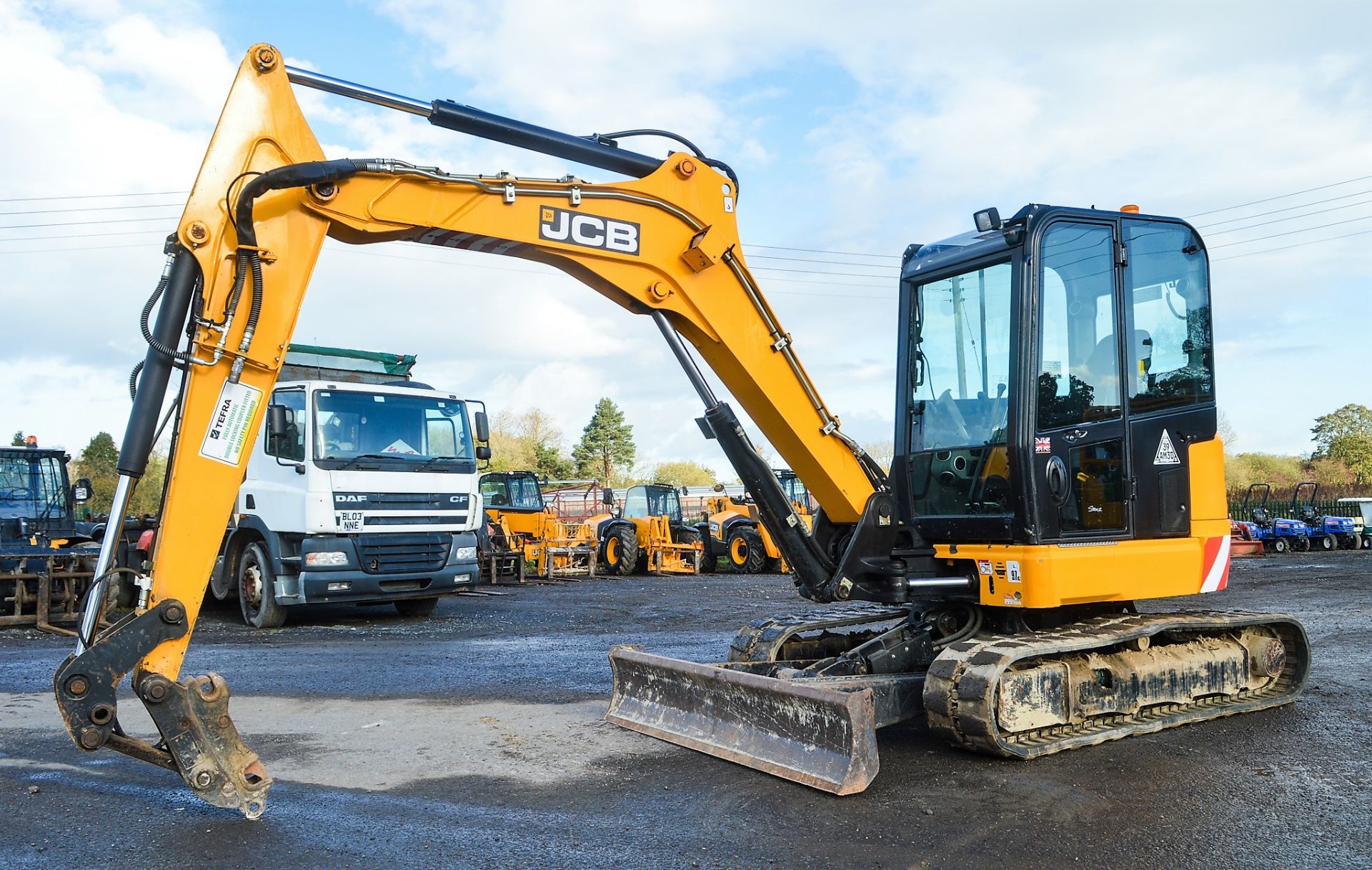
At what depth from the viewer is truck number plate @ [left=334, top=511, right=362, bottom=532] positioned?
1191 centimetres

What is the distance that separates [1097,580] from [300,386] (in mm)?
9255

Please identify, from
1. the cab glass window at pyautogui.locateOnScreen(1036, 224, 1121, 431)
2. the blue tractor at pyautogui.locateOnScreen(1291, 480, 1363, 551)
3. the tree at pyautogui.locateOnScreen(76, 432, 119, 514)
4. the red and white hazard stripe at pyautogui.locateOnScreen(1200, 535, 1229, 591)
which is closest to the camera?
the cab glass window at pyautogui.locateOnScreen(1036, 224, 1121, 431)

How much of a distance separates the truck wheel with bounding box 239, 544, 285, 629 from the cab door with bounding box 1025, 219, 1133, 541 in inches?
370

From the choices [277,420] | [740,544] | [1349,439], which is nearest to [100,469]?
[740,544]

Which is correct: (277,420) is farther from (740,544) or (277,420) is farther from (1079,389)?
(740,544)

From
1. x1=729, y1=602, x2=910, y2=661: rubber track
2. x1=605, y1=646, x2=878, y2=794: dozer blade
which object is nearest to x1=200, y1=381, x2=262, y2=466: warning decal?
x1=605, y1=646, x2=878, y2=794: dozer blade

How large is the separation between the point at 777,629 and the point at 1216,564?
287 centimetres

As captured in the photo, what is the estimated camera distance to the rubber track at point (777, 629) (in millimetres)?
6887

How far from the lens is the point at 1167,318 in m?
6.62

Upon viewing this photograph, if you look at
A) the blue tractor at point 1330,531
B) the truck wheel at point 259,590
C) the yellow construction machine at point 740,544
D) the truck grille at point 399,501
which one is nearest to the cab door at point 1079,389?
the truck grille at point 399,501

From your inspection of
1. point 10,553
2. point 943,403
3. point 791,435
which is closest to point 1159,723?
point 943,403

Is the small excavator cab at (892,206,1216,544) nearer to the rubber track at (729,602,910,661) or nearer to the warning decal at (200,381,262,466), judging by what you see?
the rubber track at (729,602,910,661)

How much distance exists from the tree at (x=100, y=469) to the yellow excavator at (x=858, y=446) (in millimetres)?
30636

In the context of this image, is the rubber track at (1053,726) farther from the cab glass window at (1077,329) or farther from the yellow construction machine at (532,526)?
the yellow construction machine at (532,526)
